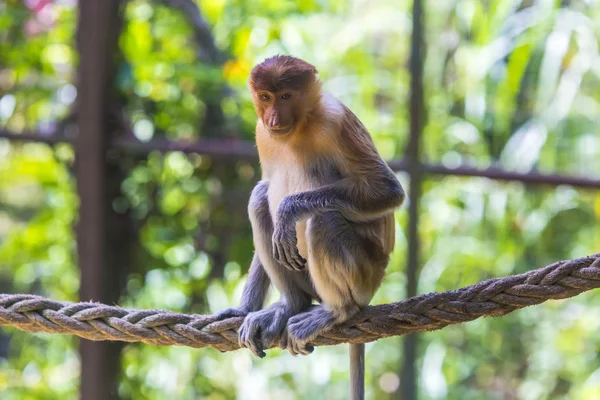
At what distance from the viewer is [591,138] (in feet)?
18.8

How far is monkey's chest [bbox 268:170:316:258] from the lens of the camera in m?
3.64

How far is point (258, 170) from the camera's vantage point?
6.34 m

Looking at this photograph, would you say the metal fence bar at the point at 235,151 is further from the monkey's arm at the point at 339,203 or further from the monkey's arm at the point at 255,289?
the monkey's arm at the point at 339,203

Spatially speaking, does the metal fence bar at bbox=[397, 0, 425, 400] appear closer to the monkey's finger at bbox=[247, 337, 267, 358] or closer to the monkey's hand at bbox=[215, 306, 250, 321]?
the monkey's hand at bbox=[215, 306, 250, 321]

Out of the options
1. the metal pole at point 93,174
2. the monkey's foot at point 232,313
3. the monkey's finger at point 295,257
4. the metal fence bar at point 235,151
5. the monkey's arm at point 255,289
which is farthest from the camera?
the metal pole at point 93,174

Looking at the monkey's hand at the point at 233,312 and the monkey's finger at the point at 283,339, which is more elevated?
the monkey's hand at the point at 233,312

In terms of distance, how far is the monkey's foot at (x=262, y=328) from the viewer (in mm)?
3467

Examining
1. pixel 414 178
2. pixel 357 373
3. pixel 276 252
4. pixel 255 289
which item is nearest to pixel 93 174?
pixel 414 178

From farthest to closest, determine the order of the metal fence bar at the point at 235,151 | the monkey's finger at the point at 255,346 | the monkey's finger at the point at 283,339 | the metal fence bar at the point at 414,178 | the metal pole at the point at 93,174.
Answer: the metal pole at the point at 93,174 → the metal fence bar at the point at 414,178 → the metal fence bar at the point at 235,151 → the monkey's finger at the point at 283,339 → the monkey's finger at the point at 255,346

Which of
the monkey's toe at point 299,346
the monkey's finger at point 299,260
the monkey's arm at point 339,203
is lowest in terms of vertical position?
the monkey's toe at point 299,346

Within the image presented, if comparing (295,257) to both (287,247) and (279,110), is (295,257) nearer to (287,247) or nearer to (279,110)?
(287,247)

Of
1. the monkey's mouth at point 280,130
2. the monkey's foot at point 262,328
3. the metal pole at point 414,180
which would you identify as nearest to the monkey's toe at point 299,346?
the monkey's foot at point 262,328

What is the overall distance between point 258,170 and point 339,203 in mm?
2953

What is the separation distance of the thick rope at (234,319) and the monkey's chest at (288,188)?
0.48 metres
